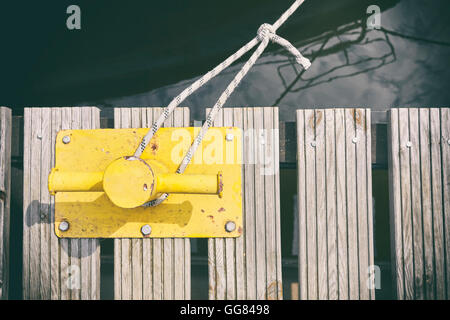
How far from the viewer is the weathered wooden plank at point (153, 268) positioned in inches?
45.8

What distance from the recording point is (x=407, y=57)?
5.69 ft

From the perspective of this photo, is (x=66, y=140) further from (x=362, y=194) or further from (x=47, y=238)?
(x=362, y=194)

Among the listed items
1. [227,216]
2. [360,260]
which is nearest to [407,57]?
[360,260]

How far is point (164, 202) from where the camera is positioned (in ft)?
3.43

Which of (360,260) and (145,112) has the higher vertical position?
(145,112)

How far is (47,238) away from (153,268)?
476 mm

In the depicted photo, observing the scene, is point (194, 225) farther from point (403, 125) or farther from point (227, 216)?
point (403, 125)

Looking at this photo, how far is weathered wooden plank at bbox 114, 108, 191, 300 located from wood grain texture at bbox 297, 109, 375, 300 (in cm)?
50

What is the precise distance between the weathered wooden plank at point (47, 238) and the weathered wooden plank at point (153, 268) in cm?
12

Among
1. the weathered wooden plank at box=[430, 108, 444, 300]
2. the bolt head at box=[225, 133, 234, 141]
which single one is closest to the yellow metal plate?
the bolt head at box=[225, 133, 234, 141]

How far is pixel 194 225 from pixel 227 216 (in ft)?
0.42

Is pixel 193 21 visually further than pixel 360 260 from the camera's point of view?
Yes

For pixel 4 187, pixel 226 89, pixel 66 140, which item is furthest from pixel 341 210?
pixel 4 187
